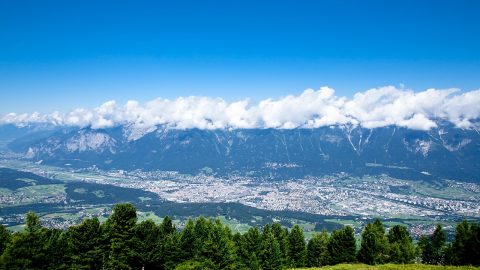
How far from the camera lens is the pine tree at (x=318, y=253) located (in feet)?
241

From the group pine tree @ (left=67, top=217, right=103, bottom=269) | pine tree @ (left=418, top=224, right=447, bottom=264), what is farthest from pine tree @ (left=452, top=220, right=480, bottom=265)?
pine tree @ (left=67, top=217, right=103, bottom=269)

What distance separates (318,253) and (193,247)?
27.5 metres

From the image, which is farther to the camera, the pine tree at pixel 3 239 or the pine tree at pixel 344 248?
the pine tree at pixel 344 248

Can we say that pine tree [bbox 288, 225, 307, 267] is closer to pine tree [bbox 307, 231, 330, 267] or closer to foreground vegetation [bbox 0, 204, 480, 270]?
foreground vegetation [bbox 0, 204, 480, 270]

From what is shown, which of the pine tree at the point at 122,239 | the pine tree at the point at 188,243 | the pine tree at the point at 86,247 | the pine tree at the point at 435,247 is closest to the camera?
the pine tree at the point at 122,239

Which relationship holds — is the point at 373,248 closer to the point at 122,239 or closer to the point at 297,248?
the point at 297,248

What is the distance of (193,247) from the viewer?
61906 millimetres

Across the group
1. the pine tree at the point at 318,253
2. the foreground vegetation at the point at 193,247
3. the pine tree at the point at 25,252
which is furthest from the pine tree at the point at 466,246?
the pine tree at the point at 25,252

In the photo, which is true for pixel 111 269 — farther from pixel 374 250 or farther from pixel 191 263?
pixel 374 250

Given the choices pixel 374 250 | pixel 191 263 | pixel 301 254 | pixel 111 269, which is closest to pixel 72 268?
pixel 111 269

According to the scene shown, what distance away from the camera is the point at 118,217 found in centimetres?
4906

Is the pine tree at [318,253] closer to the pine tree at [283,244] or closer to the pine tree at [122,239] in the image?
the pine tree at [283,244]

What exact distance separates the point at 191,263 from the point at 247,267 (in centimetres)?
1727

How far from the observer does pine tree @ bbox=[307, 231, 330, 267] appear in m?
73.6
